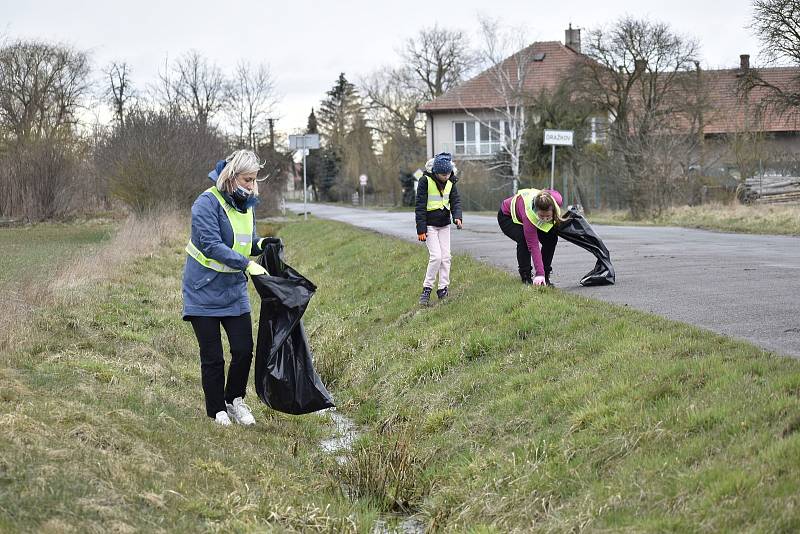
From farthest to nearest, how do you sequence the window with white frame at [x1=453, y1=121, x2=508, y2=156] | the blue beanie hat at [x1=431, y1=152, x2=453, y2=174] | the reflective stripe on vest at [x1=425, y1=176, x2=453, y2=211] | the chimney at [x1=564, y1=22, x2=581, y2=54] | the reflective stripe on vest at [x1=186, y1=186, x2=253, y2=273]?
the chimney at [x1=564, y1=22, x2=581, y2=54], the window with white frame at [x1=453, y1=121, x2=508, y2=156], the reflective stripe on vest at [x1=425, y1=176, x2=453, y2=211], the blue beanie hat at [x1=431, y1=152, x2=453, y2=174], the reflective stripe on vest at [x1=186, y1=186, x2=253, y2=273]

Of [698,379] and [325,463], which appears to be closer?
[698,379]

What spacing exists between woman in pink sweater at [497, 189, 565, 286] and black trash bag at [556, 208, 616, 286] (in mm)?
189

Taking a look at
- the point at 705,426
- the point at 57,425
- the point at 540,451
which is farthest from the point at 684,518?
the point at 57,425

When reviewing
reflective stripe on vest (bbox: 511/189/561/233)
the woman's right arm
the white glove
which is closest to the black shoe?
reflective stripe on vest (bbox: 511/189/561/233)

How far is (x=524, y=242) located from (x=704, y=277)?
2.41 metres

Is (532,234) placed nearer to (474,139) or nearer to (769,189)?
(769,189)

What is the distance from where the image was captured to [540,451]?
19.9 ft

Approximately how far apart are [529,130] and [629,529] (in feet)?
128

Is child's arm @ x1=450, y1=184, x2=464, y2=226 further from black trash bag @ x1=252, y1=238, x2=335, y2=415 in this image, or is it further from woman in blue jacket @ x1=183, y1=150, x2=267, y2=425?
woman in blue jacket @ x1=183, y1=150, x2=267, y2=425

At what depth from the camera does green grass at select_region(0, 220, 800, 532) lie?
15.6ft

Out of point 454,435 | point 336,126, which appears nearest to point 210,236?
point 454,435

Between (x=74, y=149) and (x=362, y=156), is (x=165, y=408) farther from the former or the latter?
(x=362, y=156)

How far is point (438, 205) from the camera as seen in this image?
10852 millimetres

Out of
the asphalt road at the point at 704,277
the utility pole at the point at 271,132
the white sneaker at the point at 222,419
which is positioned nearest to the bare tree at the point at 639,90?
the asphalt road at the point at 704,277
